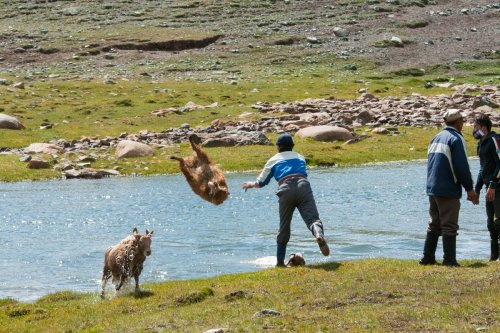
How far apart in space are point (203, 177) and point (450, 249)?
5.82 m

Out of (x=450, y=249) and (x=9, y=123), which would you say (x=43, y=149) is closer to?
(x=9, y=123)

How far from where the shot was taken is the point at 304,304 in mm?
17797

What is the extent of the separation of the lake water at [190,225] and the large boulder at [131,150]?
5498 millimetres

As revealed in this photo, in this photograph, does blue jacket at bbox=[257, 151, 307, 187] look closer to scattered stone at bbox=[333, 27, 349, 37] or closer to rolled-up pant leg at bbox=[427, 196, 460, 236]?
rolled-up pant leg at bbox=[427, 196, 460, 236]

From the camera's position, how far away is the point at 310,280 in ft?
65.8

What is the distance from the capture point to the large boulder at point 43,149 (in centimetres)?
6538

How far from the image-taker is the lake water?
29078 millimetres

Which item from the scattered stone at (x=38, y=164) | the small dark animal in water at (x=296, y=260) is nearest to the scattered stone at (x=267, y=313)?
the small dark animal in water at (x=296, y=260)

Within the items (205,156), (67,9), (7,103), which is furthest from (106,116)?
(67,9)

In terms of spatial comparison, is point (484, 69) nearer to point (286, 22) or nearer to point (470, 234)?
point (286, 22)

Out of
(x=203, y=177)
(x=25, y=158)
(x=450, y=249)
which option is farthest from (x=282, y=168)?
(x=25, y=158)

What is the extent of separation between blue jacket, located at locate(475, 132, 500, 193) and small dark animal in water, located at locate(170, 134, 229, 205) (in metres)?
5.98

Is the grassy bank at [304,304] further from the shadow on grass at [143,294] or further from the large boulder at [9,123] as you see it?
the large boulder at [9,123]

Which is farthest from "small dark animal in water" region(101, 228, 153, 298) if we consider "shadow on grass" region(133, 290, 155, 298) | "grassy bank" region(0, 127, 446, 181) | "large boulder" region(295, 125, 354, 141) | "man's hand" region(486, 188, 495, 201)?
"large boulder" region(295, 125, 354, 141)
